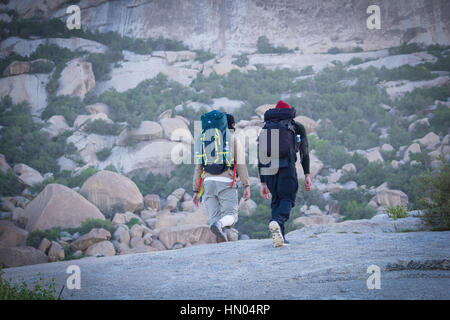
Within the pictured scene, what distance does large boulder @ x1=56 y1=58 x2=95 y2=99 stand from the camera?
78.1 ft

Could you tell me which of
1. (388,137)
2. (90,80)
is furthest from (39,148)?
(388,137)

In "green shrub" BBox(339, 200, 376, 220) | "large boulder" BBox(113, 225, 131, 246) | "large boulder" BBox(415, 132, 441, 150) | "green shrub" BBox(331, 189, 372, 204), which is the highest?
"large boulder" BBox(415, 132, 441, 150)

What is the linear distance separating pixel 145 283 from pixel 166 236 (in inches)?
311

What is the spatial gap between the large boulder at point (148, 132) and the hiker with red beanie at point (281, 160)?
14.4 m

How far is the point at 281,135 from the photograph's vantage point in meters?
5.03

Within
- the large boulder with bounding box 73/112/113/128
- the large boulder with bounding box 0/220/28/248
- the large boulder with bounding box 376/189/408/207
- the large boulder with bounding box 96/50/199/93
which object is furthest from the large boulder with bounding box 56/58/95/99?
the large boulder with bounding box 376/189/408/207

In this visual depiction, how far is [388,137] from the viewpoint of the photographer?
18.8 metres

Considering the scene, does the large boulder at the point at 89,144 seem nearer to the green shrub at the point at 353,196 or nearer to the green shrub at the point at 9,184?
the green shrub at the point at 9,184

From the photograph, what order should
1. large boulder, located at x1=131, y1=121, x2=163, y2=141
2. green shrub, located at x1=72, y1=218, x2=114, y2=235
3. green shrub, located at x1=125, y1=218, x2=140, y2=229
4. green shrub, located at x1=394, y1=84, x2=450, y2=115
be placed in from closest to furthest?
green shrub, located at x1=72, y1=218, x2=114, y2=235 < green shrub, located at x1=125, y1=218, x2=140, y2=229 < large boulder, located at x1=131, y1=121, x2=163, y2=141 < green shrub, located at x1=394, y1=84, x2=450, y2=115

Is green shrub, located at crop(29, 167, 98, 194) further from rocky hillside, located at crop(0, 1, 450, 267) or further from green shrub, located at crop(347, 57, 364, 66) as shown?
green shrub, located at crop(347, 57, 364, 66)

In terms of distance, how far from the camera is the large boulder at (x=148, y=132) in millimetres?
19062

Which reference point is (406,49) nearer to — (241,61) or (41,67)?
(241,61)

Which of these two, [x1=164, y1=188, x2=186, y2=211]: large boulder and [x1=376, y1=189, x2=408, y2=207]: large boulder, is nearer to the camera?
[x1=376, y1=189, x2=408, y2=207]: large boulder
